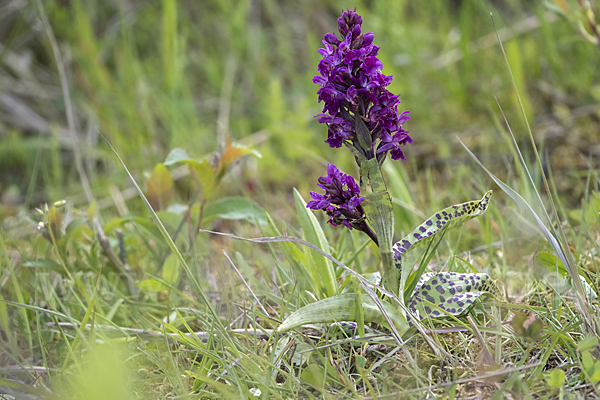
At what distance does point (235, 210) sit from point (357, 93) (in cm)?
102

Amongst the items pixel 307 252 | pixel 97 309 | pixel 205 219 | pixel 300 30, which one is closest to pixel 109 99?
pixel 300 30

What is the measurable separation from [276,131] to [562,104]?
7.31 feet

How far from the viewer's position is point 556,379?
3.43 feet

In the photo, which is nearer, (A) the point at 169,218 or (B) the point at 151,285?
(B) the point at 151,285

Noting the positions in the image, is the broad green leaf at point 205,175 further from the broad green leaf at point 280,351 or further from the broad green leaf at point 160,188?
the broad green leaf at point 280,351

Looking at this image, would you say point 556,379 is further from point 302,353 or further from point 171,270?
point 171,270

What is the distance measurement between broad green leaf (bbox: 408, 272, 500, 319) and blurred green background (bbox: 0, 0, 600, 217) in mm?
978

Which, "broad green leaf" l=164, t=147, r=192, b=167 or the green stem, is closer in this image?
the green stem

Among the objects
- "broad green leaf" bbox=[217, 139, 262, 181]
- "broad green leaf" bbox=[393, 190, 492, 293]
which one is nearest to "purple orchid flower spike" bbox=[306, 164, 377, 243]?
"broad green leaf" bbox=[393, 190, 492, 293]

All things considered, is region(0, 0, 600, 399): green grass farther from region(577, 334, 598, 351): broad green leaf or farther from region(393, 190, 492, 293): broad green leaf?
region(393, 190, 492, 293): broad green leaf

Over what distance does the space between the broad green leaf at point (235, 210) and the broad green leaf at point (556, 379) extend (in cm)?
126

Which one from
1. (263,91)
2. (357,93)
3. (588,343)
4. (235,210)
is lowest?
(588,343)

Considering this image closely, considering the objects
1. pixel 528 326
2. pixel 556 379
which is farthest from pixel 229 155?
pixel 556 379

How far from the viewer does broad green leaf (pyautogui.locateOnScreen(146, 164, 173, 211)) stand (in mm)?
2035
